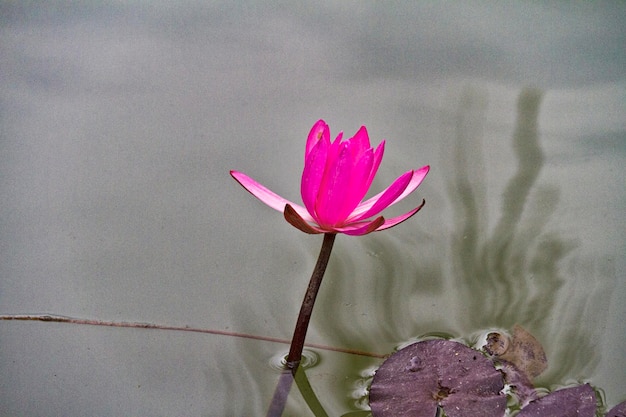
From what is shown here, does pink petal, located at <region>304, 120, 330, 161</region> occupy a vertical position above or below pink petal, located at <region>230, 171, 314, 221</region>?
above

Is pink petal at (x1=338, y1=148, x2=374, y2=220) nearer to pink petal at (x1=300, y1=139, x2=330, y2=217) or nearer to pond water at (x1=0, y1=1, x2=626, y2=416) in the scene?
pink petal at (x1=300, y1=139, x2=330, y2=217)

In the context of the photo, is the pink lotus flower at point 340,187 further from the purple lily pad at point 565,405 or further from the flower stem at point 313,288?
the purple lily pad at point 565,405

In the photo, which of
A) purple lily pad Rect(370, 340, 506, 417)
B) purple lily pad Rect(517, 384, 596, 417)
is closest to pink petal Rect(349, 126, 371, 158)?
purple lily pad Rect(370, 340, 506, 417)

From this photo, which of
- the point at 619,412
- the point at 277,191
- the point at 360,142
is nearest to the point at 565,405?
the point at 619,412

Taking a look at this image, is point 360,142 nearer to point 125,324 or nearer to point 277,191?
point 277,191

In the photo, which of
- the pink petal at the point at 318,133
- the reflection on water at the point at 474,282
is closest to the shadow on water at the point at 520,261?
the reflection on water at the point at 474,282

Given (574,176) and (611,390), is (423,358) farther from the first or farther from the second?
(574,176)

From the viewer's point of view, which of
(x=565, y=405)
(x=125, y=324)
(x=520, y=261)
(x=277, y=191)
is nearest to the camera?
(x=565, y=405)
